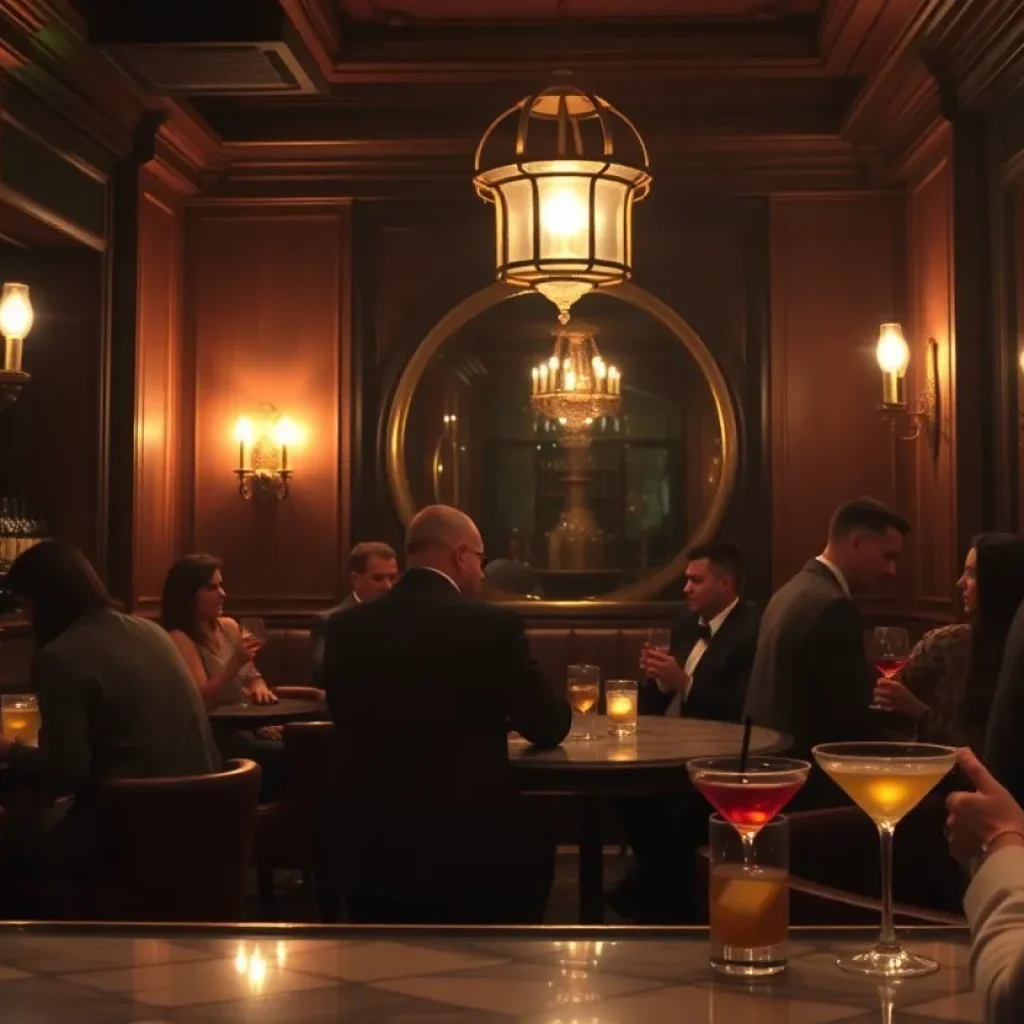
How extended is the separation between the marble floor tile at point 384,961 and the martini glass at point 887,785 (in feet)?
1.21

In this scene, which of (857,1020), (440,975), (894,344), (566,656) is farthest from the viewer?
(566,656)

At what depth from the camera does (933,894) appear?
2.82m

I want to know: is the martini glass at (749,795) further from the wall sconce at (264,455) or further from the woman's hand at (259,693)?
the wall sconce at (264,455)

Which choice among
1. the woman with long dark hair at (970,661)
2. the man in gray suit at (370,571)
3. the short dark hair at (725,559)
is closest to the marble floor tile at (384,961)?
the woman with long dark hair at (970,661)

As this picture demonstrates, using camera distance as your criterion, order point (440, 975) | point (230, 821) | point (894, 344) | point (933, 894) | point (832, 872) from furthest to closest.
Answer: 1. point (894, 344)
2. point (230, 821)
3. point (933, 894)
4. point (832, 872)
5. point (440, 975)

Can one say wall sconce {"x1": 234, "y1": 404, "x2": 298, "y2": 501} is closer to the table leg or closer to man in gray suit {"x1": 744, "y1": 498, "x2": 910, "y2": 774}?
man in gray suit {"x1": 744, "y1": 498, "x2": 910, "y2": 774}

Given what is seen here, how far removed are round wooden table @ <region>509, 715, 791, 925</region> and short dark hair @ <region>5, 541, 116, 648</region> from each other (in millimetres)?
1081

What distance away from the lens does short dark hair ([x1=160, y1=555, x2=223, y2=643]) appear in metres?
5.69

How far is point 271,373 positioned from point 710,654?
3.17 metres

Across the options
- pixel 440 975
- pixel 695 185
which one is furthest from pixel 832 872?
pixel 695 185

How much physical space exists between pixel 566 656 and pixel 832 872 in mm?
4852

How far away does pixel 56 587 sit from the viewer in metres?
3.51

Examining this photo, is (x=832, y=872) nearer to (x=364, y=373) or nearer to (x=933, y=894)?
(x=933, y=894)

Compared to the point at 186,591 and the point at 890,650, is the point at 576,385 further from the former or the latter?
the point at 890,650
